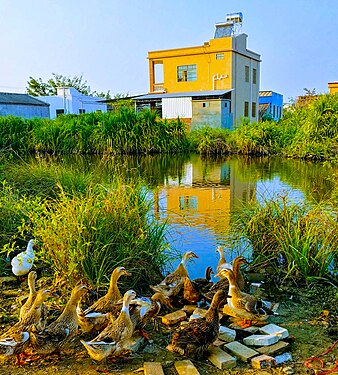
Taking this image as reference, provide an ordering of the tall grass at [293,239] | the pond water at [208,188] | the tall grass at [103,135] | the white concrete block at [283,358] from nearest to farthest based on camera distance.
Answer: the white concrete block at [283,358], the tall grass at [293,239], the pond water at [208,188], the tall grass at [103,135]

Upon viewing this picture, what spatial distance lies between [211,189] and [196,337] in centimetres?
909

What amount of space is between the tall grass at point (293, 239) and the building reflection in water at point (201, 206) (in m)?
0.56

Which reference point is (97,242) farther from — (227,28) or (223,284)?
(227,28)

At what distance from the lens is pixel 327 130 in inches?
755

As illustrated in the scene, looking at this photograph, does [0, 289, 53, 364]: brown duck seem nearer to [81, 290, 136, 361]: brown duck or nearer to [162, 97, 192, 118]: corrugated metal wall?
[81, 290, 136, 361]: brown duck

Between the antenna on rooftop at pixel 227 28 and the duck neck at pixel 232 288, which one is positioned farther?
the antenna on rooftop at pixel 227 28

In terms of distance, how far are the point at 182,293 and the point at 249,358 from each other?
134cm

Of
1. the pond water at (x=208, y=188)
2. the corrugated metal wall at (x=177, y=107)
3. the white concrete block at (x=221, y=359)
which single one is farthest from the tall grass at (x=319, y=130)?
the white concrete block at (x=221, y=359)

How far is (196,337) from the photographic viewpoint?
3309mm

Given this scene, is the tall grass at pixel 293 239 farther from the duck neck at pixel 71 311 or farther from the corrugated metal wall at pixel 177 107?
the corrugated metal wall at pixel 177 107

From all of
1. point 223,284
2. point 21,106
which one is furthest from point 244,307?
point 21,106

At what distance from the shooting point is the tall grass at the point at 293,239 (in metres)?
4.95

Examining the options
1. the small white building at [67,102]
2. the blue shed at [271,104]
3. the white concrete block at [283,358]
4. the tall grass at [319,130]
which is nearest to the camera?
the white concrete block at [283,358]

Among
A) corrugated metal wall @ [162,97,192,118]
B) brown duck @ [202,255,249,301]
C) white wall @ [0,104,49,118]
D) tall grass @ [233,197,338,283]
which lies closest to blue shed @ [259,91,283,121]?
corrugated metal wall @ [162,97,192,118]
